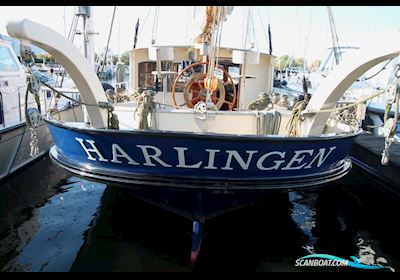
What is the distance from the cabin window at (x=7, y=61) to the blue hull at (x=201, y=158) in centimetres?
511

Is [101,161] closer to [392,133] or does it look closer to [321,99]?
[321,99]

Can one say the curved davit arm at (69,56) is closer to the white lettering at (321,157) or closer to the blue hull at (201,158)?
the blue hull at (201,158)

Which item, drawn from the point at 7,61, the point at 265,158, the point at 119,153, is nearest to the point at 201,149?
the point at 265,158

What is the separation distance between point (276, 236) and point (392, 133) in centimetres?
257

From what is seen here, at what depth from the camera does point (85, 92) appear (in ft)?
15.5

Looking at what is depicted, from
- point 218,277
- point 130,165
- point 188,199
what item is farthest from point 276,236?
point 130,165

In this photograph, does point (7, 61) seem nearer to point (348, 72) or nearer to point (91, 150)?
point (91, 150)

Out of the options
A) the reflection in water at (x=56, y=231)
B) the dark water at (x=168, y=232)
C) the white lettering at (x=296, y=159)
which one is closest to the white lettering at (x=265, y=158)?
the white lettering at (x=296, y=159)

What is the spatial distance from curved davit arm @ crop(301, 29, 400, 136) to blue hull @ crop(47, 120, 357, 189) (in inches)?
19.7

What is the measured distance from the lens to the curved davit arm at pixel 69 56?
11.4 ft

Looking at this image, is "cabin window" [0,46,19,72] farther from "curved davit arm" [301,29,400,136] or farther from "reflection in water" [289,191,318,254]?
"reflection in water" [289,191,318,254]

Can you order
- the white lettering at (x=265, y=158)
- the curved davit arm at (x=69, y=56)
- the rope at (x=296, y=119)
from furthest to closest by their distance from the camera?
the rope at (x=296, y=119), the white lettering at (x=265, y=158), the curved davit arm at (x=69, y=56)

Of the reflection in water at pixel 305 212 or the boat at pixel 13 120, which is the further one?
the boat at pixel 13 120

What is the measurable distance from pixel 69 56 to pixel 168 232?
Result: 117 inches
